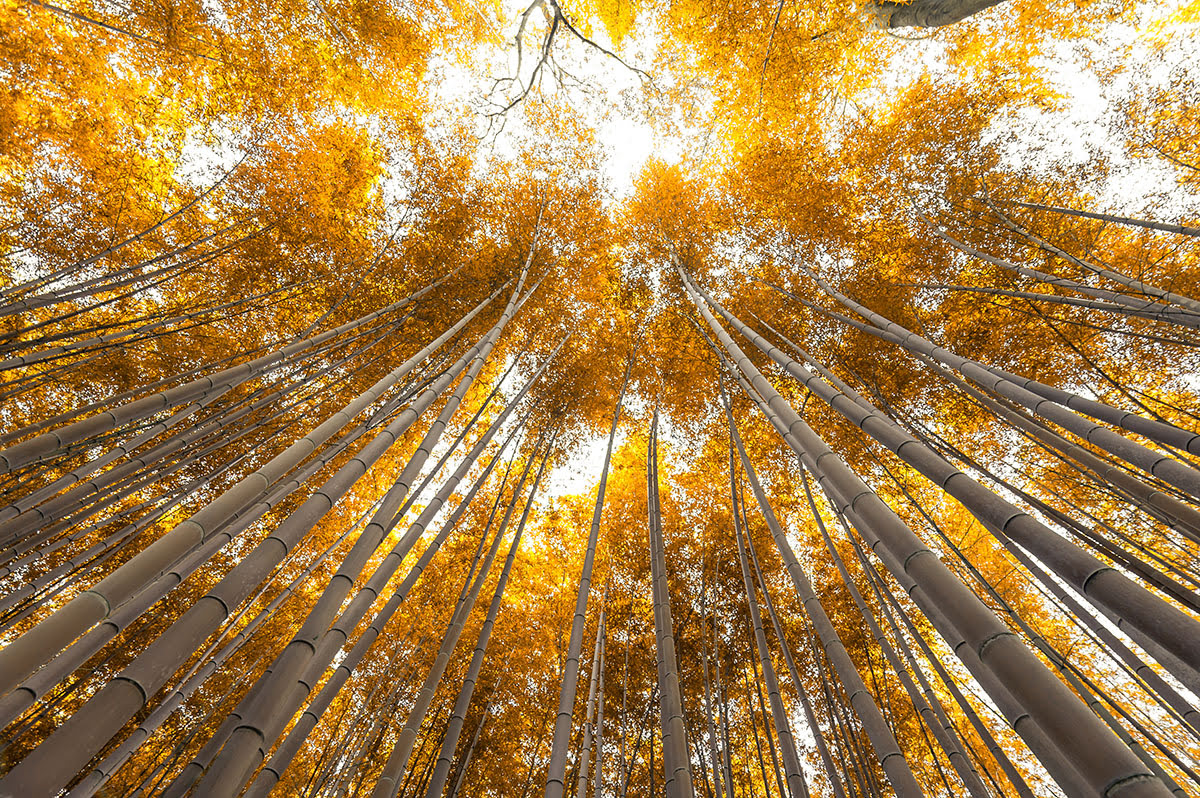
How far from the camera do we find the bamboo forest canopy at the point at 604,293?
15.4 ft

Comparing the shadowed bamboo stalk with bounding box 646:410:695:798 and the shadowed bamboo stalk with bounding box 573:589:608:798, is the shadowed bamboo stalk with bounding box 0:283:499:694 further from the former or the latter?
the shadowed bamboo stalk with bounding box 573:589:608:798

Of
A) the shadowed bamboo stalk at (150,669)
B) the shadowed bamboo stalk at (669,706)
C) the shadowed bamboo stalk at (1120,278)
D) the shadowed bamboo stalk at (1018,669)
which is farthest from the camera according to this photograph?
the shadowed bamboo stalk at (1120,278)

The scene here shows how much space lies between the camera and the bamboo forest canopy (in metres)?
4.70

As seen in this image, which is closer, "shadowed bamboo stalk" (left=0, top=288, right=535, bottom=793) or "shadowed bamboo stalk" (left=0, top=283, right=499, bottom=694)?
"shadowed bamboo stalk" (left=0, top=288, right=535, bottom=793)

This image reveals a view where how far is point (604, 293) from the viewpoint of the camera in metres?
6.78

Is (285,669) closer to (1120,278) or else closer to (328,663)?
(328,663)

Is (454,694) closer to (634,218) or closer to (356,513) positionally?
(356,513)

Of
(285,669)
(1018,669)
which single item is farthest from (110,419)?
(1018,669)

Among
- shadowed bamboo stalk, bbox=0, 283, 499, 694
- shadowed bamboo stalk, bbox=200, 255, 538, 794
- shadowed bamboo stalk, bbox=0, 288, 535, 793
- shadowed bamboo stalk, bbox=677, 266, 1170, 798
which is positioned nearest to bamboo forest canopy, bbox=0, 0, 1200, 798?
shadowed bamboo stalk, bbox=200, 255, 538, 794

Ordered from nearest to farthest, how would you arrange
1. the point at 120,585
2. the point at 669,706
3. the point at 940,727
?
the point at 120,585 → the point at 669,706 → the point at 940,727

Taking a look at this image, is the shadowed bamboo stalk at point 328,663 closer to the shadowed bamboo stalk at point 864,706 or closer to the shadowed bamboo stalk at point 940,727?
the shadowed bamboo stalk at point 864,706

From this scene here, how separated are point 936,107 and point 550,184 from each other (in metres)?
4.90

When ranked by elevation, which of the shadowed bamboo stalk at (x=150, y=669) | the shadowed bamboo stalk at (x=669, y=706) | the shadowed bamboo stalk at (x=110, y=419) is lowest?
the shadowed bamboo stalk at (x=150, y=669)

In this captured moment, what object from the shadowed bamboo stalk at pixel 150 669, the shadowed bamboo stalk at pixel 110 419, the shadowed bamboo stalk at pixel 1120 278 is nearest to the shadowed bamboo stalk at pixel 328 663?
the shadowed bamboo stalk at pixel 150 669
